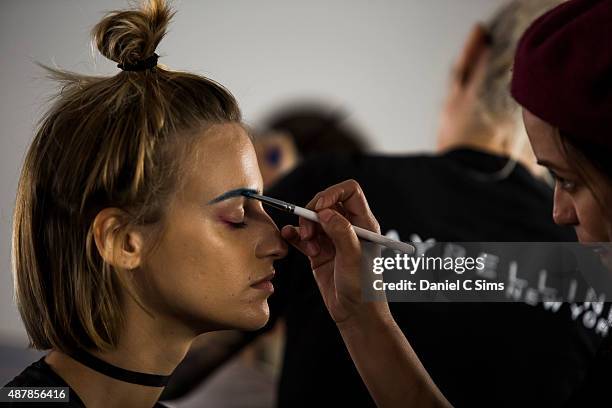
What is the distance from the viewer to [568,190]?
2.54 ft

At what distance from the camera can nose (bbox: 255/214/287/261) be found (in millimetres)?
819

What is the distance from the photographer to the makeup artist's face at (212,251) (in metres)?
0.79

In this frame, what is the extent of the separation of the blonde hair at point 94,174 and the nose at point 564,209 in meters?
0.36

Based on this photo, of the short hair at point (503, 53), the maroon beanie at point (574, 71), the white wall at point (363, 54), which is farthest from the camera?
the white wall at point (363, 54)

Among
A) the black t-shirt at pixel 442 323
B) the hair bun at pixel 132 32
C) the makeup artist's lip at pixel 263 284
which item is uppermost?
the hair bun at pixel 132 32

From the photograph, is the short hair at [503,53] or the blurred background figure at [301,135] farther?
the blurred background figure at [301,135]

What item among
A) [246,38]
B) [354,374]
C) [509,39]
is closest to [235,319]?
[354,374]

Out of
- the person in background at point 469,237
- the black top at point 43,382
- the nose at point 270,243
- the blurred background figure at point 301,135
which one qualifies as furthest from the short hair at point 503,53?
the blurred background figure at point 301,135

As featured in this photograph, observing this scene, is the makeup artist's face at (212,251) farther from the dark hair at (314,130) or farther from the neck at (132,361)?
the dark hair at (314,130)

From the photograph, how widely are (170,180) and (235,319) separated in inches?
5.9

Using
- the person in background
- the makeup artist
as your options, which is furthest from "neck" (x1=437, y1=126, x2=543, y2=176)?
the makeup artist

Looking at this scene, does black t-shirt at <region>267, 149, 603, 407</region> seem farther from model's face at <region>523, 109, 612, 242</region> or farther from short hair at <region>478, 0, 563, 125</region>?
model's face at <region>523, 109, 612, 242</region>

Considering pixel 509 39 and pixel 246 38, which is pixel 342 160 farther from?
pixel 246 38

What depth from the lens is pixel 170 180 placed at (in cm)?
79
